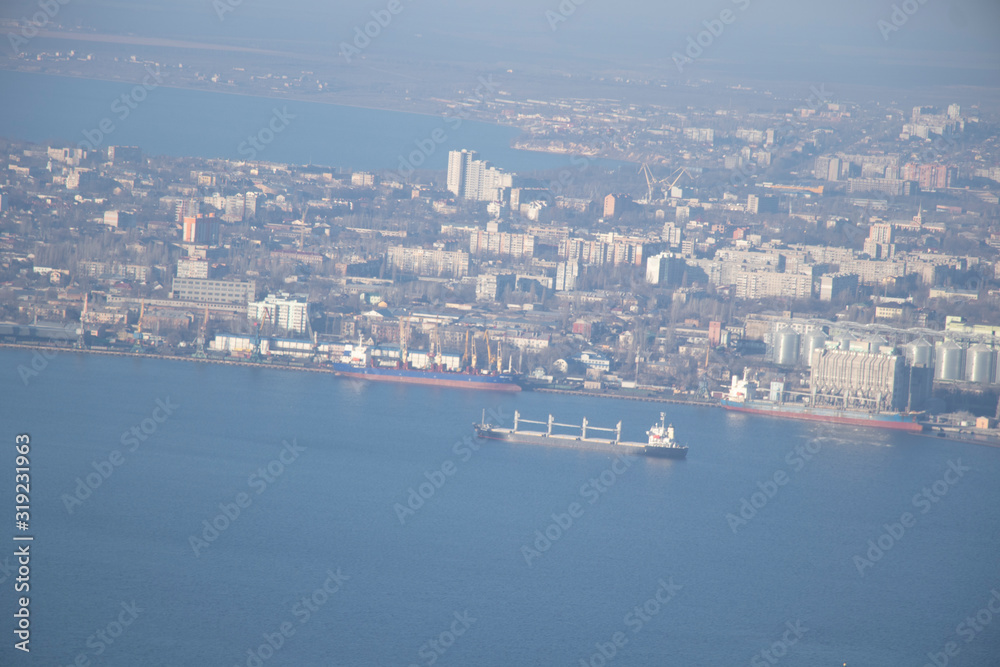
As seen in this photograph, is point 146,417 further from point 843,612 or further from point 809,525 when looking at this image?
point 843,612

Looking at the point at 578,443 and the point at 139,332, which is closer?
the point at 578,443

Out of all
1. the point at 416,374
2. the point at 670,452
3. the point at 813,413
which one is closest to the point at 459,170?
the point at 416,374

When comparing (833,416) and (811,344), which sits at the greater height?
(811,344)

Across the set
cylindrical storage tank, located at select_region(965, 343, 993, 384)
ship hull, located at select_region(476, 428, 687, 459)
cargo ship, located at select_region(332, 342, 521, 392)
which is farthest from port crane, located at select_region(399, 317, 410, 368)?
cylindrical storage tank, located at select_region(965, 343, 993, 384)

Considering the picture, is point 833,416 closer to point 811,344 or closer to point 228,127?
point 811,344

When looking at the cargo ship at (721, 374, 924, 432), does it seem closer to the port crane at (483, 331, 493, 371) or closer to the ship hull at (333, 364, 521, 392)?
the ship hull at (333, 364, 521, 392)

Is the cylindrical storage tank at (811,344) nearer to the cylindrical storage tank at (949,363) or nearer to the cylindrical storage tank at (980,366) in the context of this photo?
the cylindrical storage tank at (949,363)
